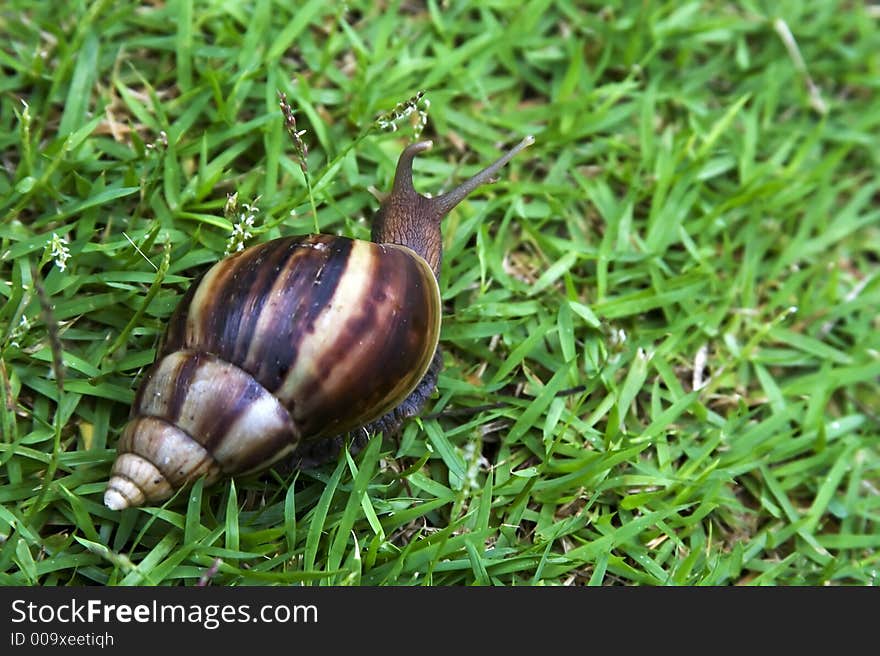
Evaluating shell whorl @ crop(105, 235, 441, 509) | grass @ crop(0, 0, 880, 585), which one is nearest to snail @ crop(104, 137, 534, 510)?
shell whorl @ crop(105, 235, 441, 509)

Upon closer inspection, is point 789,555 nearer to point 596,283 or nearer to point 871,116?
point 596,283

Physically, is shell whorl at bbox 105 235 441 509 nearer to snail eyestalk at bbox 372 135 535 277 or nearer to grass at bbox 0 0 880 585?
grass at bbox 0 0 880 585

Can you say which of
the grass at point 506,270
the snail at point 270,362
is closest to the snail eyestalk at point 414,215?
the grass at point 506,270

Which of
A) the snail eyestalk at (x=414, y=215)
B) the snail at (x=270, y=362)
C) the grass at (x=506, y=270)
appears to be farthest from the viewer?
the snail eyestalk at (x=414, y=215)

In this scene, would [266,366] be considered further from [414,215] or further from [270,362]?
[414,215]

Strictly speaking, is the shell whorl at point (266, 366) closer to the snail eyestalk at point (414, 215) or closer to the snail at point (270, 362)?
the snail at point (270, 362)

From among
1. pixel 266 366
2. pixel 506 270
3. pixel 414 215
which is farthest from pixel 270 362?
pixel 506 270
